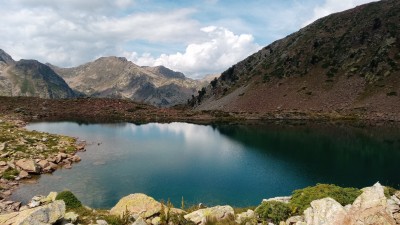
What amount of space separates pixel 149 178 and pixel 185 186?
8.13 m

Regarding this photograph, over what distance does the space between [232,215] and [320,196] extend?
264 inches

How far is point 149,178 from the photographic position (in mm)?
57250

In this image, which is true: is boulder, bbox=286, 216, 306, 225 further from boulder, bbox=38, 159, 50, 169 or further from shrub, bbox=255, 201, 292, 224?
boulder, bbox=38, 159, 50, 169

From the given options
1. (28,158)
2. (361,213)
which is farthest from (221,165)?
(361,213)

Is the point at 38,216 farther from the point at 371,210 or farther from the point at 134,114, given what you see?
the point at 134,114

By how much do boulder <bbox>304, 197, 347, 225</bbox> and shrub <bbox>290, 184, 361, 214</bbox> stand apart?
2.02 metres

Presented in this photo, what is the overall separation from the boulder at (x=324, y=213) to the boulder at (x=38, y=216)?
1480 centimetres

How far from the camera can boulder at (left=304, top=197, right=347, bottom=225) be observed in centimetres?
1855

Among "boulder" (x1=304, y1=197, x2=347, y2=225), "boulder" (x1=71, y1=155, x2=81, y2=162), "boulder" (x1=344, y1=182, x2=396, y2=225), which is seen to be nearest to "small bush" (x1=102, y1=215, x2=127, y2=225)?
"boulder" (x1=304, y1=197, x2=347, y2=225)

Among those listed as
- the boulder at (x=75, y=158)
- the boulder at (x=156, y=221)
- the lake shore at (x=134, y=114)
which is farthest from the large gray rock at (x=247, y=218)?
the lake shore at (x=134, y=114)

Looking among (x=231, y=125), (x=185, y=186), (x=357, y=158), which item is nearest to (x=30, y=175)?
(x=185, y=186)

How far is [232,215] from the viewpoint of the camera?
78.0 feet

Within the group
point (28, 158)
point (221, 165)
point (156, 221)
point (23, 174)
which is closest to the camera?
point (156, 221)

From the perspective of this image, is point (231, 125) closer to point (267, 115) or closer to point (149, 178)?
point (267, 115)
